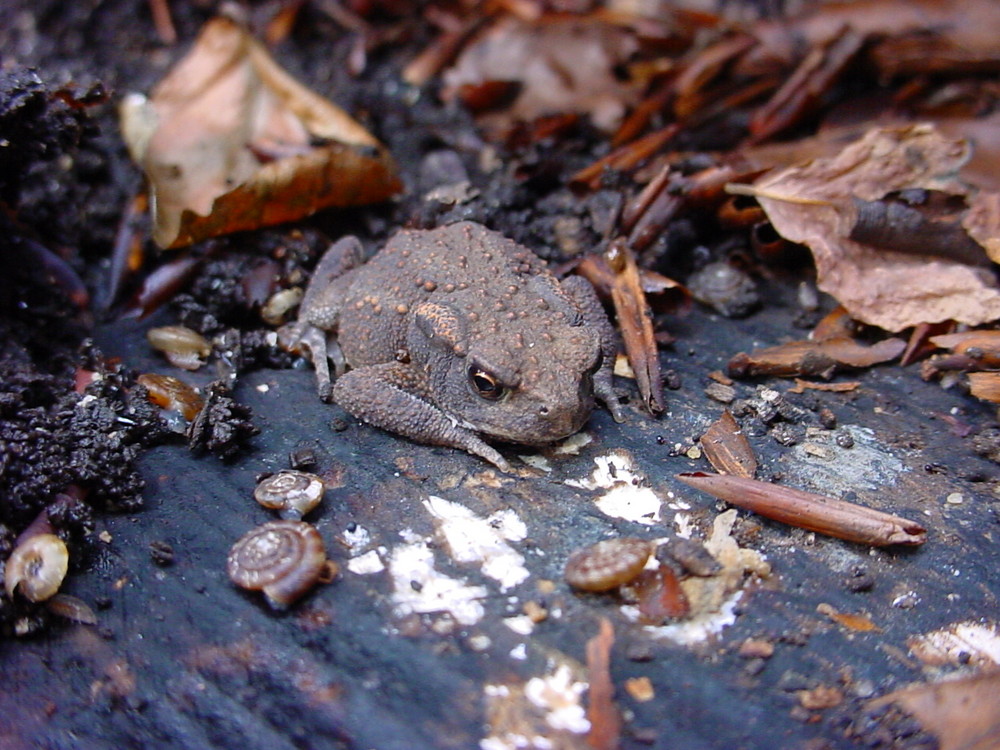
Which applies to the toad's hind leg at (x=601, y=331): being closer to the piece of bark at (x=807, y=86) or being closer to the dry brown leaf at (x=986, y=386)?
the dry brown leaf at (x=986, y=386)

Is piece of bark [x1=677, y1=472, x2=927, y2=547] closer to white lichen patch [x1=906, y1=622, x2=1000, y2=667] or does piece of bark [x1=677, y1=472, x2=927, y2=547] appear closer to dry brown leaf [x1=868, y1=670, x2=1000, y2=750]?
white lichen patch [x1=906, y1=622, x2=1000, y2=667]

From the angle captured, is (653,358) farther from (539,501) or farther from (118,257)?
(118,257)

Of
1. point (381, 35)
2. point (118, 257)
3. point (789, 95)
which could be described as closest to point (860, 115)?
point (789, 95)

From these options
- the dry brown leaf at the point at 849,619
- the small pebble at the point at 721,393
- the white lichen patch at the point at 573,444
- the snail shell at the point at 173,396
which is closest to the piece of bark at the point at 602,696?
the dry brown leaf at the point at 849,619

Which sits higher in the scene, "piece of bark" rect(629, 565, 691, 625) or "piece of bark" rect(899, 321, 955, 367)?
"piece of bark" rect(629, 565, 691, 625)

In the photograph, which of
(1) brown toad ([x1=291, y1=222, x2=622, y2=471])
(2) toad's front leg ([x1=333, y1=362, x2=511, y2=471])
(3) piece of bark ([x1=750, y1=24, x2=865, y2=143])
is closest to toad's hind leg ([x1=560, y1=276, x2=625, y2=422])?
(1) brown toad ([x1=291, y1=222, x2=622, y2=471])

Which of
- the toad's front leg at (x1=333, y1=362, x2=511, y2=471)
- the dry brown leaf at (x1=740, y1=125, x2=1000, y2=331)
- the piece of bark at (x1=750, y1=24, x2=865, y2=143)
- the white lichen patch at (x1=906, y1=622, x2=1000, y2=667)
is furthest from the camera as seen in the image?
the piece of bark at (x1=750, y1=24, x2=865, y2=143)

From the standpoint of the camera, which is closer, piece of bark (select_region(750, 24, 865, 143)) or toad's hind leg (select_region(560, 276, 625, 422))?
toad's hind leg (select_region(560, 276, 625, 422))

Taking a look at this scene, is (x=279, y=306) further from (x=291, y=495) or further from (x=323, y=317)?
(x=291, y=495)
